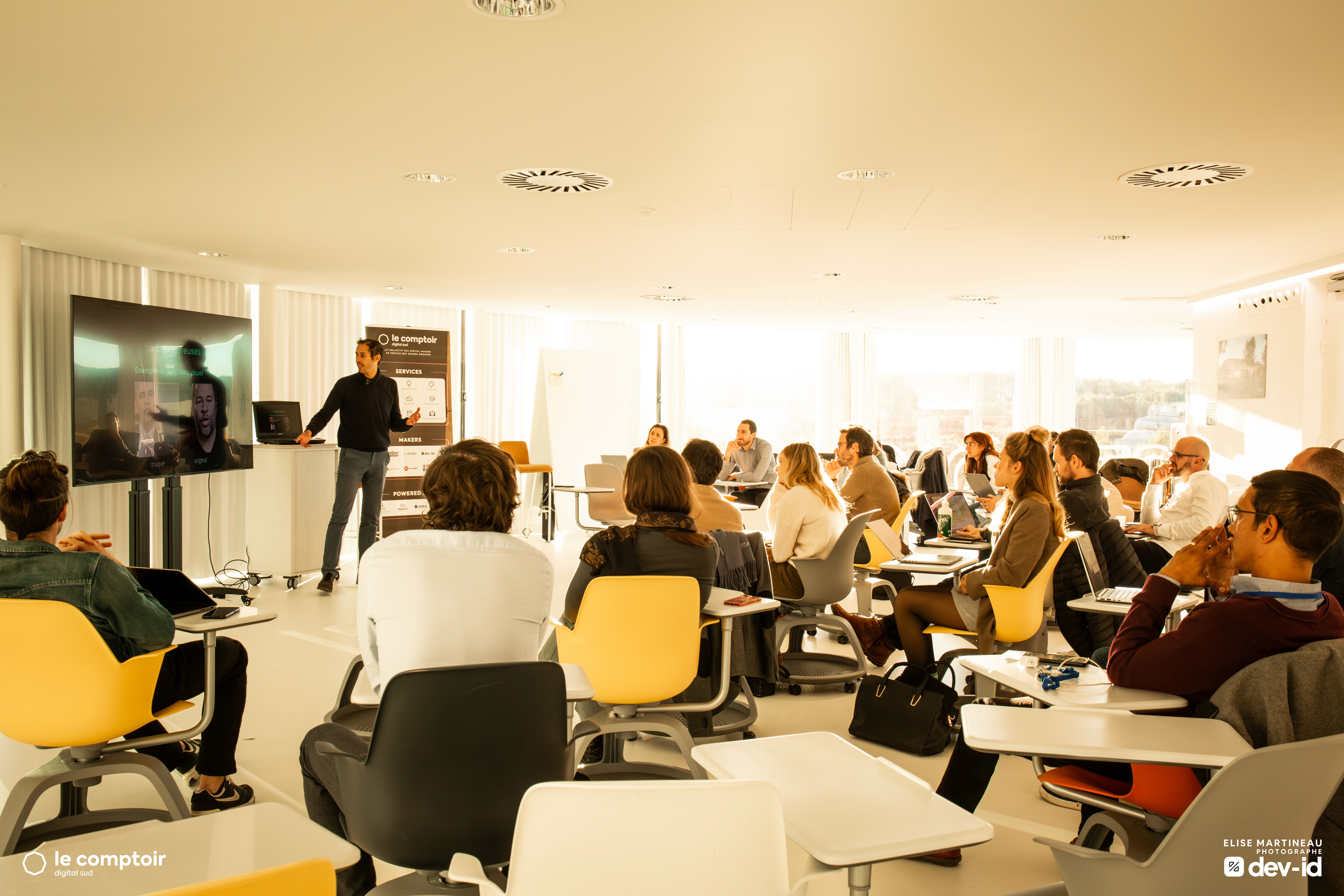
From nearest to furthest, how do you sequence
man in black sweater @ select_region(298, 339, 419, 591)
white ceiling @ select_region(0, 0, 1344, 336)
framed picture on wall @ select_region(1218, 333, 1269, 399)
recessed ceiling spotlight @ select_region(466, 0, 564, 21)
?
1. recessed ceiling spotlight @ select_region(466, 0, 564, 21)
2. white ceiling @ select_region(0, 0, 1344, 336)
3. man in black sweater @ select_region(298, 339, 419, 591)
4. framed picture on wall @ select_region(1218, 333, 1269, 399)

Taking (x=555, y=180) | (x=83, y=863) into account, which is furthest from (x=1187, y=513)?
(x=83, y=863)

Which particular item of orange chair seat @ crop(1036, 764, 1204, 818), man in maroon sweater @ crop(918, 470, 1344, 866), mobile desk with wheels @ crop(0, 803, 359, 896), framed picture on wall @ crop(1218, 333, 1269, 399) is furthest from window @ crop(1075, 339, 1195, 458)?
mobile desk with wheels @ crop(0, 803, 359, 896)

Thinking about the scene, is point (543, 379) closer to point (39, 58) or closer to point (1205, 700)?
point (39, 58)

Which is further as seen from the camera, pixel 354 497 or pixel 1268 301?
pixel 1268 301

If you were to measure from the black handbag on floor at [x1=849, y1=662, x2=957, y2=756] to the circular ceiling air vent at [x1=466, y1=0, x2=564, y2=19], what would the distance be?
2781 mm

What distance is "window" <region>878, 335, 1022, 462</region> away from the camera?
13.9 meters

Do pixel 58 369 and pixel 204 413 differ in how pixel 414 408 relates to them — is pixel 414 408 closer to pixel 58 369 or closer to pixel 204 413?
pixel 204 413

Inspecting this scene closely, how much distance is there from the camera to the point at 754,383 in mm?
13328

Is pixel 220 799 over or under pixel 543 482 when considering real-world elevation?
under

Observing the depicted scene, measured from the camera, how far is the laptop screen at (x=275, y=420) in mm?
7027

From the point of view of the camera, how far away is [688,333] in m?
12.8

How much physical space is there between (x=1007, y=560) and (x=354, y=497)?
5.13 m

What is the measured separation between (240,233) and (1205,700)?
604 centimetres

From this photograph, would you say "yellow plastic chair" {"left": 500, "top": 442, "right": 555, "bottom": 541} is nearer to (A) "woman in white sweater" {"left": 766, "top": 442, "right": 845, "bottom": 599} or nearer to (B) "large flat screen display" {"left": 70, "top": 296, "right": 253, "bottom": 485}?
(B) "large flat screen display" {"left": 70, "top": 296, "right": 253, "bottom": 485}
